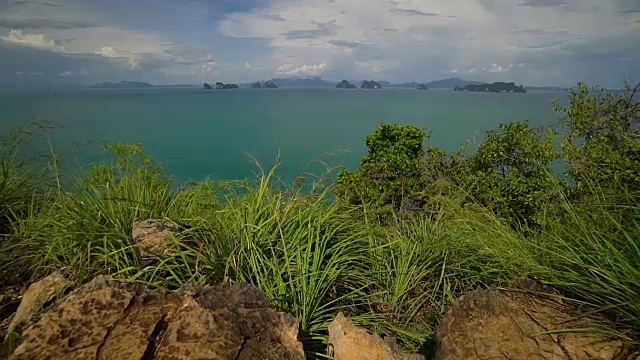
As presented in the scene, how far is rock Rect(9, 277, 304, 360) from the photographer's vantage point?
1896 millimetres

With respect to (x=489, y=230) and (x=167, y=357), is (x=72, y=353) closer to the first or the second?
(x=167, y=357)

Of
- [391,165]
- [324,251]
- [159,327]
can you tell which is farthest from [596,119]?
[159,327]

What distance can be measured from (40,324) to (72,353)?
219 mm

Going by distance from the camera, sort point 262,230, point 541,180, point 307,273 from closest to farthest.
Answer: point 307,273 < point 262,230 < point 541,180

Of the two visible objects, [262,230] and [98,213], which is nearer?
[262,230]

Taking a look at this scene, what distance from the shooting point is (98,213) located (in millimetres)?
3590

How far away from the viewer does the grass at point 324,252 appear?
2.71 m

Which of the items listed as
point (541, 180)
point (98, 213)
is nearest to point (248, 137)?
point (541, 180)

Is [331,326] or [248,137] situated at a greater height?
[331,326]

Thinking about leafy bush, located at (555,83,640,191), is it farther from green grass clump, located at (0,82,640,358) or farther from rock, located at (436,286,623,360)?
rock, located at (436,286,623,360)

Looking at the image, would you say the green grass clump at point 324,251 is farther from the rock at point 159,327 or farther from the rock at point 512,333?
the rock at point 159,327

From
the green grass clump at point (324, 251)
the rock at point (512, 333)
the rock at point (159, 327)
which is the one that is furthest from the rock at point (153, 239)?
the rock at point (512, 333)

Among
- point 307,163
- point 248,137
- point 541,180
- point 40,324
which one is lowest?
point 248,137

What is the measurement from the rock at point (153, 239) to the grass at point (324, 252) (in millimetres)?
87
